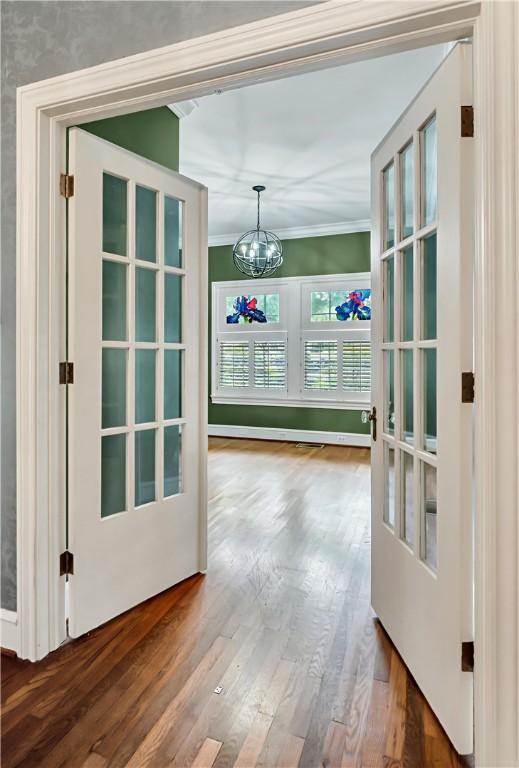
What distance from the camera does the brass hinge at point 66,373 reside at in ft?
5.84

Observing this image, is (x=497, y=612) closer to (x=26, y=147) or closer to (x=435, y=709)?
(x=435, y=709)

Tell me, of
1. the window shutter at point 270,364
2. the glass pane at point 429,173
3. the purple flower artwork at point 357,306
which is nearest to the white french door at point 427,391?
the glass pane at point 429,173

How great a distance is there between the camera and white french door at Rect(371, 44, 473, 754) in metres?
1.30

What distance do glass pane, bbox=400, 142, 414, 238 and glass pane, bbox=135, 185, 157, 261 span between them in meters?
1.16

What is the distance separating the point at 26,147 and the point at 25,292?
0.55 metres

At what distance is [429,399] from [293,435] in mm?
5066

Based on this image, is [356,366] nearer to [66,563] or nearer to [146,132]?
[146,132]

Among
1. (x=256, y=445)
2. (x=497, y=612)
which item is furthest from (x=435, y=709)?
(x=256, y=445)

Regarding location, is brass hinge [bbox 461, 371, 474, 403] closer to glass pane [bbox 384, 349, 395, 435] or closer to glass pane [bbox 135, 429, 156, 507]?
glass pane [bbox 384, 349, 395, 435]

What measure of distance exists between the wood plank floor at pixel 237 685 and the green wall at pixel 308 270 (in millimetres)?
3754

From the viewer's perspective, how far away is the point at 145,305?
7.11ft

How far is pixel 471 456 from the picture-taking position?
130cm

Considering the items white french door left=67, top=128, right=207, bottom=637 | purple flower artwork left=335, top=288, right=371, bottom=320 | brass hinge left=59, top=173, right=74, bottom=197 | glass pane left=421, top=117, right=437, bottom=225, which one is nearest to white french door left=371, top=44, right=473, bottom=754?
glass pane left=421, top=117, right=437, bottom=225


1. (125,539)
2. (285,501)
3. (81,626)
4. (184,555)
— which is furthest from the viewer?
(285,501)
